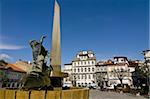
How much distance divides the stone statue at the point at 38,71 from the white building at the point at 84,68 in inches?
3067

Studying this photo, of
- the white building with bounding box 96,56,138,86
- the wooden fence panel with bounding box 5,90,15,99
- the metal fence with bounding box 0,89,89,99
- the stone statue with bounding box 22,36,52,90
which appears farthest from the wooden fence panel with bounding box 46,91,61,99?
the white building with bounding box 96,56,138,86

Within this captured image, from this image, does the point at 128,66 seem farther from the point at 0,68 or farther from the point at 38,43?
the point at 38,43

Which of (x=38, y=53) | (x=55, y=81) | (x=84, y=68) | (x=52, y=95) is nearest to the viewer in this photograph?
(x=52, y=95)

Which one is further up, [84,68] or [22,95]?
[84,68]

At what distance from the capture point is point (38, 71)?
35.9 feet

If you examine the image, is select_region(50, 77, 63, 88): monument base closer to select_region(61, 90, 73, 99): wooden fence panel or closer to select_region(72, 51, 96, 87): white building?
select_region(61, 90, 73, 99): wooden fence panel

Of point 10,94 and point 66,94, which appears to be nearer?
point 66,94

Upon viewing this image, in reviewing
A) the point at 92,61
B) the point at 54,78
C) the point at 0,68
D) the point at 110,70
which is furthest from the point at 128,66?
the point at 54,78

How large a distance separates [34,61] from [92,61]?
7861cm

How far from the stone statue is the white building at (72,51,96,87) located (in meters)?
77.9

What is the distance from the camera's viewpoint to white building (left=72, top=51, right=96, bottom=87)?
89688 mm

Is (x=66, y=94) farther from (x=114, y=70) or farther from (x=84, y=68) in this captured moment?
(x=84, y=68)

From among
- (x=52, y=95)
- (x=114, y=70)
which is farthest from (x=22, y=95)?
(x=114, y=70)

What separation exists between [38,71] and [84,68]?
80.3 metres
